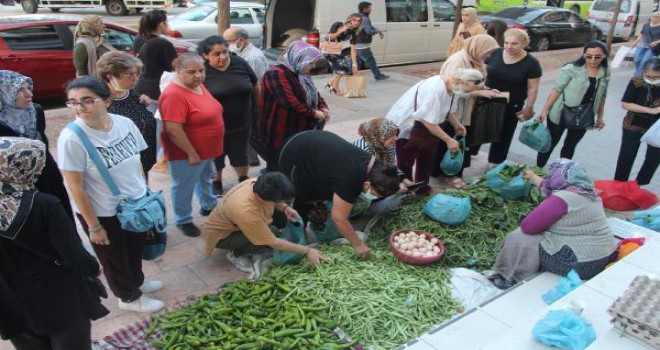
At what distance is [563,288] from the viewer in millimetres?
3213

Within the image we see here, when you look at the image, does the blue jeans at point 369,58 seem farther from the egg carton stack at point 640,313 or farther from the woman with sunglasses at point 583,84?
the egg carton stack at point 640,313

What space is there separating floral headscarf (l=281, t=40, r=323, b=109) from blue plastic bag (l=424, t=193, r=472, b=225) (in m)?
1.49

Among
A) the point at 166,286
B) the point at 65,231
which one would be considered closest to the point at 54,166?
the point at 65,231

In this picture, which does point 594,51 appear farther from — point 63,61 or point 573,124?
point 63,61

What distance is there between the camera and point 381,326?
307 centimetres

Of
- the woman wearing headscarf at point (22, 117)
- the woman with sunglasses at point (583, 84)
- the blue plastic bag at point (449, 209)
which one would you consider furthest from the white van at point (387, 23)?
the woman wearing headscarf at point (22, 117)

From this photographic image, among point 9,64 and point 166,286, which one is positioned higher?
point 9,64

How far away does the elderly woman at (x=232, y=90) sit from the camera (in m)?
4.17

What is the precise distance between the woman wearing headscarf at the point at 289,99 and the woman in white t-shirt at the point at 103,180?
5.03 feet

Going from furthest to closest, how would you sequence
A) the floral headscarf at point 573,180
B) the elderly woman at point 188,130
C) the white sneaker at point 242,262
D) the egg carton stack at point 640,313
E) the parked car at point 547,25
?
the parked car at point 547,25
the white sneaker at point 242,262
the elderly woman at point 188,130
the floral headscarf at point 573,180
the egg carton stack at point 640,313

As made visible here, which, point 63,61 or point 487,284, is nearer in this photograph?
point 487,284

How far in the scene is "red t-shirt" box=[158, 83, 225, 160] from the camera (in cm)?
360

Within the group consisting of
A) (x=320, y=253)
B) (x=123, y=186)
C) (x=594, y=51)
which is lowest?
(x=320, y=253)

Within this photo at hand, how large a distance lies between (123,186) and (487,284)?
104 inches
